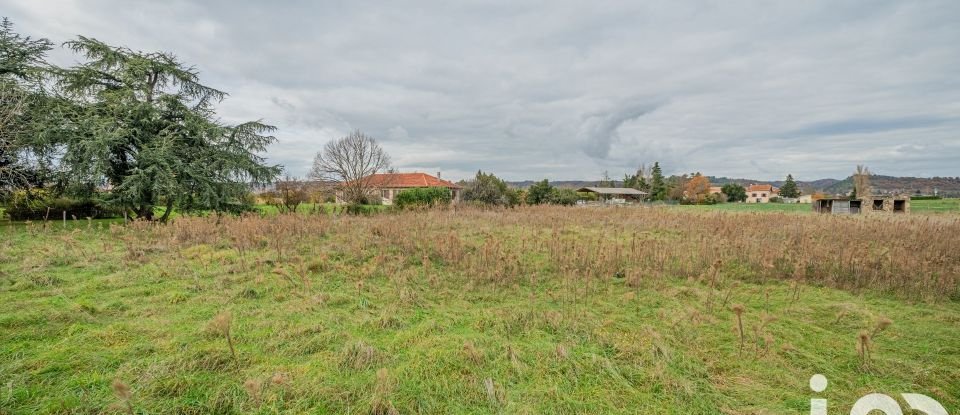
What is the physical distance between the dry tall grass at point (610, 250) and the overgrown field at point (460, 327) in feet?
0.21

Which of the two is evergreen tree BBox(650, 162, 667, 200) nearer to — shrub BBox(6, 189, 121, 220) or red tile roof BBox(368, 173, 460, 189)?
red tile roof BBox(368, 173, 460, 189)

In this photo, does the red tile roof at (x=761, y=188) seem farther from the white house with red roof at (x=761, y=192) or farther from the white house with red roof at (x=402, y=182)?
the white house with red roof at (x=402, y=182)

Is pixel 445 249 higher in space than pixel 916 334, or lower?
higher

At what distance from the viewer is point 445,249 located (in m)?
7.48

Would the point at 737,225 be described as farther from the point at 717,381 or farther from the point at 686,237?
the point at 717,381

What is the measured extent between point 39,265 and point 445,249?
662 centimetres

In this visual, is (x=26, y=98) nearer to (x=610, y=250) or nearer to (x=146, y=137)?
(x=146, y=137)

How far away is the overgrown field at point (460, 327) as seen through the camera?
284 centimetres

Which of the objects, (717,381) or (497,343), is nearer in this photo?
(717,381)

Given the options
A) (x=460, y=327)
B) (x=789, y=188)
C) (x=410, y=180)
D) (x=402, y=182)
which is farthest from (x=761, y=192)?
(x=460, y=327)

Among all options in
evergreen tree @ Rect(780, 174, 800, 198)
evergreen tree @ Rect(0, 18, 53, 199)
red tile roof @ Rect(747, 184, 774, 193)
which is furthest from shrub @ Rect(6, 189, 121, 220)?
red tile roof @ Rect(747, 184, 774, 193)

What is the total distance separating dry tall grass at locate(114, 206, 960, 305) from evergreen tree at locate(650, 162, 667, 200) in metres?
50.0

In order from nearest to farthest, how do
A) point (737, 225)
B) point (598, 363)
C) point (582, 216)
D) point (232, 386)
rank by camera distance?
point (232, 386) < point (598, 363) < point (737, 225) < point (582, 216)

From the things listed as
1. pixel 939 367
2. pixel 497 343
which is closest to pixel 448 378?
pixel 497 343
